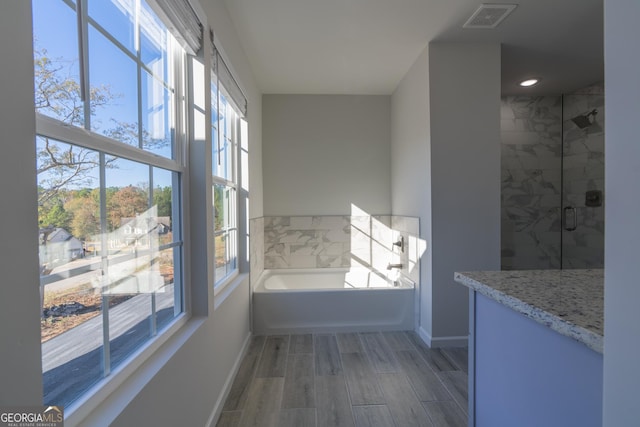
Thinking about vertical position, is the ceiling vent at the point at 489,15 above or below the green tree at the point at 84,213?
above

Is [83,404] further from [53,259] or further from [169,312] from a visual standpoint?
[169,312]

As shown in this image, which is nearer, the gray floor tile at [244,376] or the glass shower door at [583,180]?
the gray floor tile at [244,376]

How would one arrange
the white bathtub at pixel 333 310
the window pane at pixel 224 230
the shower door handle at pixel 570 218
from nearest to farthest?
1. the window pane at pixel 224 230
2. the white bathtub at pixel 333 310
3. the shower door handle at pixel 570 218

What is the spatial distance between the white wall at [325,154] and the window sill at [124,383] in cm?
250

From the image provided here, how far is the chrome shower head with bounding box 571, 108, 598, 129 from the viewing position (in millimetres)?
3279

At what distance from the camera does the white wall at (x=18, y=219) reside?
20.3 inches

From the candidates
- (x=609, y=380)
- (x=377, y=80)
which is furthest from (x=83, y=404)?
(x=377, y=80)

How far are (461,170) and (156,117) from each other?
235 cm

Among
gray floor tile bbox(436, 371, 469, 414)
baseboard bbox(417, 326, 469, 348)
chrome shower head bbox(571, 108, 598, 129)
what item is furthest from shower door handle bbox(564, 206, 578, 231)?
gray floor tile bbox(436, 371, 469, 414)

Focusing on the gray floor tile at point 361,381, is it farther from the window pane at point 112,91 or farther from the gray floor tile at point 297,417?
the window pane at point 112,91

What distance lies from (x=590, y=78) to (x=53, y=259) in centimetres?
470

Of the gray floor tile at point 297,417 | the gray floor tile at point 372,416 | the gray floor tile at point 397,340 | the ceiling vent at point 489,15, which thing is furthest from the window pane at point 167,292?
the ceiling vent at point 489,15

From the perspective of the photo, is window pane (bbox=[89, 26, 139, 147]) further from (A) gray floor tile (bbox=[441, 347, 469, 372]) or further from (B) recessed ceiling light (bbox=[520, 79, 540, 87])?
(B) recessed ceiling light (bbox=[520, 79, 540, 87])

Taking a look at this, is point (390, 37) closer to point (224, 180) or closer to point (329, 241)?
point (224, 180)
